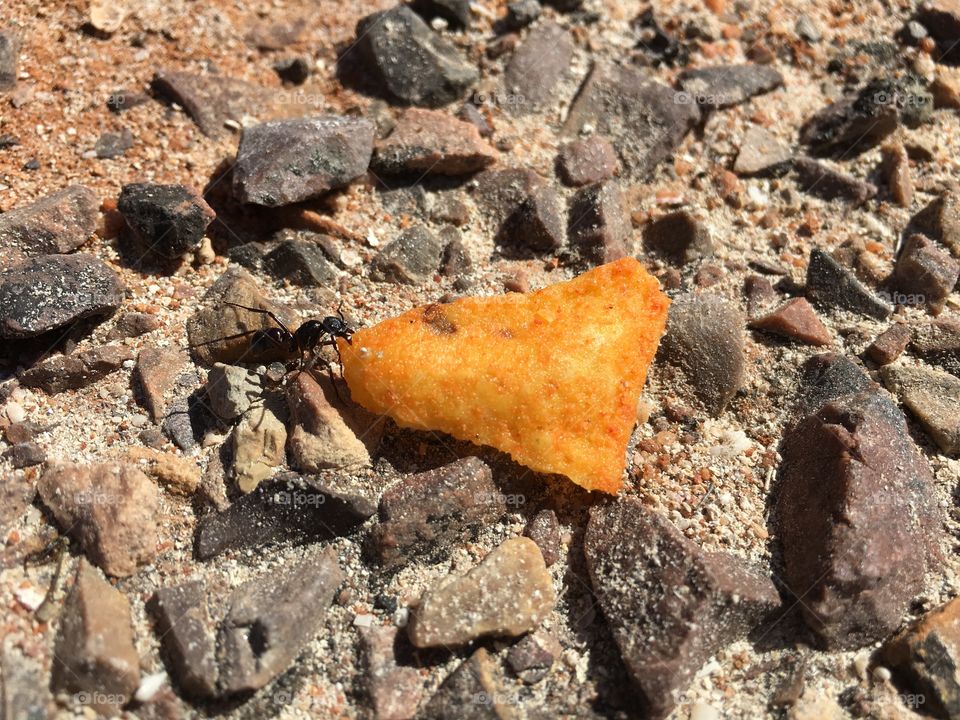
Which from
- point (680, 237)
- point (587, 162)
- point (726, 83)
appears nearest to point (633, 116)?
point (587, 162)

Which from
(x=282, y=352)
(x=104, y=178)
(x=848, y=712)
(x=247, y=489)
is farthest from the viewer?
(x=104, y=178)

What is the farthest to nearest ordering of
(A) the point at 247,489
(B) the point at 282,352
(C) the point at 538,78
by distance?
1. (C) the point at 538,78
2. (B) the point at 282,352
3. (A) the point at 247,489

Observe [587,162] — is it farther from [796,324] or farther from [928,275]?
[928,275]

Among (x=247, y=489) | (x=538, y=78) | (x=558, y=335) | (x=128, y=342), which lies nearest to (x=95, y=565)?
(x=247, y=489)

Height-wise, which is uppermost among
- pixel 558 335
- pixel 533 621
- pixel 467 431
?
pixel 558 335

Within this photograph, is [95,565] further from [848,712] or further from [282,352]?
[848,712]

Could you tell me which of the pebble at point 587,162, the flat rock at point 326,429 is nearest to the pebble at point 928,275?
the pebble at point 587,162

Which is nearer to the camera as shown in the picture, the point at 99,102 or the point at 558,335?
the point at 558,335
